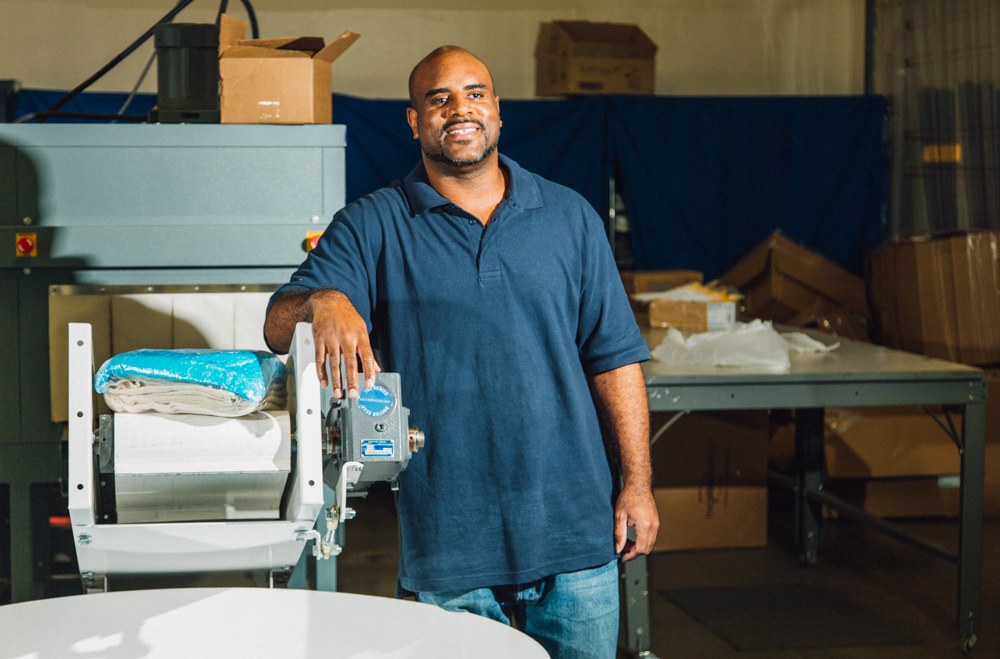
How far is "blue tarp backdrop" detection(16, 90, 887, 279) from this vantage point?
480 cm

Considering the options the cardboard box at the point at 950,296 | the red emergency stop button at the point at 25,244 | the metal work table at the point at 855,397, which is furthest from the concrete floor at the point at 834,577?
the red emergency stop button at the point at 25,244

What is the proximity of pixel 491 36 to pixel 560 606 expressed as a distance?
4244 millimetres

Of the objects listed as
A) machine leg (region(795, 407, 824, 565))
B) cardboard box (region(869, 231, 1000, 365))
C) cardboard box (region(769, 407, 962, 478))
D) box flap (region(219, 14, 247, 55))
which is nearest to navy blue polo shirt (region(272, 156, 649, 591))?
box flap (region(219, 14, 247, 55))

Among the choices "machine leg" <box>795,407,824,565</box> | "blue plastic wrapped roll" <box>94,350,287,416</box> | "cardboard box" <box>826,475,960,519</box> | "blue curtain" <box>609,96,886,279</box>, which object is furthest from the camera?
"blue curtain" <box>609,96,886,279</box>

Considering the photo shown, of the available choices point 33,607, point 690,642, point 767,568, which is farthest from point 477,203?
point 767,568

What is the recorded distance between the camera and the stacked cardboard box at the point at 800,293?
14.7 ft

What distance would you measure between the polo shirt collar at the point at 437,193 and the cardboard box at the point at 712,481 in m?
1.96

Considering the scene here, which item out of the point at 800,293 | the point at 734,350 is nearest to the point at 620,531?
the point at 734,350

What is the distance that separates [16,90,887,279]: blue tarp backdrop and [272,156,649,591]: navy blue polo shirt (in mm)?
3327

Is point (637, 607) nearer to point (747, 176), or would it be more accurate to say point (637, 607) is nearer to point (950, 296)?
point (950, 296)

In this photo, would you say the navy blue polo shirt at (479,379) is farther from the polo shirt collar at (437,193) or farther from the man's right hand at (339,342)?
the man's right hand at (339,342)

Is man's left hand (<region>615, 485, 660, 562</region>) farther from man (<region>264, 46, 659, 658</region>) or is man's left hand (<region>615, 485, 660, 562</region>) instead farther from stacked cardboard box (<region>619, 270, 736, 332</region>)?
stacked cardboard box (<region>619, 270, 736, 332</region>)

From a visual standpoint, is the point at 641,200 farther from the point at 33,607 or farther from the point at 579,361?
the point at 33,607

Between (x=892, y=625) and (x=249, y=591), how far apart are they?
227cm
